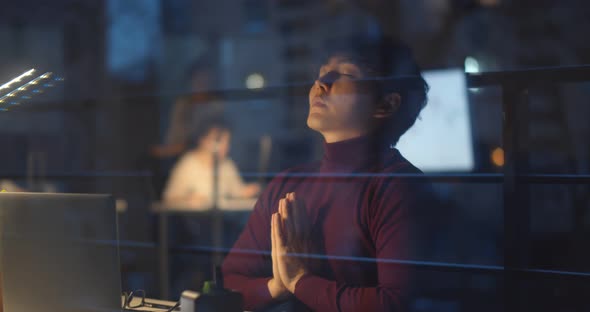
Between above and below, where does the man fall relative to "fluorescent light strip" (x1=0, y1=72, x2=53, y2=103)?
below

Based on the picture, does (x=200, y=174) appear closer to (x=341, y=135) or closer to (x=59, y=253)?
(x=341, y=135)

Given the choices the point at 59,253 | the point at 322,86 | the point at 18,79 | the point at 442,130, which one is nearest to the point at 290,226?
the point at 322,86

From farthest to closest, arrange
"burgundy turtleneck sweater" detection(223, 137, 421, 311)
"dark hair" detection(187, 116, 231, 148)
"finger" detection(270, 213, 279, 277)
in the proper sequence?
"dark hair" detection(187, 116, 231, 148) < "finger" detection(270, 213, 279, 277) < "burgundy turtleneck sweater" detection(223, 137, 421, 311)

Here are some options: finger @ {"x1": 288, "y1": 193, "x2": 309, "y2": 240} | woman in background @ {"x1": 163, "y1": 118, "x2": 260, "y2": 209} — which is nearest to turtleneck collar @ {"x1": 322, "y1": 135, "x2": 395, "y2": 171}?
finger @ {"x1": 288, "y1": 193, "x2": 309, "y2": 240}

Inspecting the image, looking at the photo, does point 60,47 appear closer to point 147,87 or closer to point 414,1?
point 147,87

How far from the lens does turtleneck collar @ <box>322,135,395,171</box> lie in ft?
5.09

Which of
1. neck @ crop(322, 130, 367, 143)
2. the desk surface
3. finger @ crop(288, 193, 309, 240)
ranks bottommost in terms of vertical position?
the desk surface

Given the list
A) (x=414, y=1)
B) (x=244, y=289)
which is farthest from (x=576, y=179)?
(x=414, y=1)

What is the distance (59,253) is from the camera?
118 cm

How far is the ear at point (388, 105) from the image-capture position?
1.56m

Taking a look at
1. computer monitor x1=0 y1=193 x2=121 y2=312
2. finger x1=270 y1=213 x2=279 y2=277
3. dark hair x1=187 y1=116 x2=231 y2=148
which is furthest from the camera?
dark hair x1=187 y1=116 x2=231 y2=148

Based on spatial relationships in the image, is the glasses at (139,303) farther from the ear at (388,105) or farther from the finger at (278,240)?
the ear at (388,105)

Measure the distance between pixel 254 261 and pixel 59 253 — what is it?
1.88 ft

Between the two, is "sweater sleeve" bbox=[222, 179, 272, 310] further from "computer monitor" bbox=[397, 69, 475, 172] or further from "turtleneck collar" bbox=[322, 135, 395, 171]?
"computer monitor" bbox=[397, 69, 475, 172]
